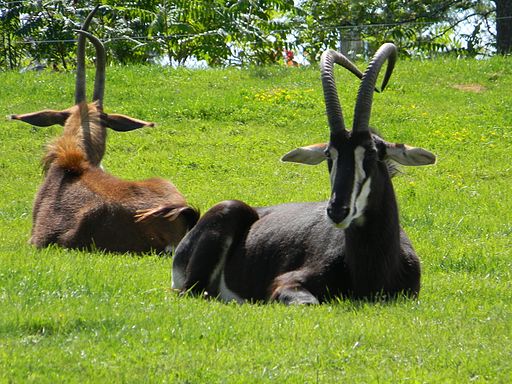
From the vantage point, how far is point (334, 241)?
355 inches

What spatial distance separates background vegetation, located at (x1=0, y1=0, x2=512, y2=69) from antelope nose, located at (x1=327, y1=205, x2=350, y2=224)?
70.3 ft

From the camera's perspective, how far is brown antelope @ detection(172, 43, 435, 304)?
8.59 metres

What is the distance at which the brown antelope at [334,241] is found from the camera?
8.59m

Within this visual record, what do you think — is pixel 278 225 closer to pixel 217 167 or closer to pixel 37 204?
pixel 37 204

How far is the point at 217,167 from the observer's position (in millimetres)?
18406

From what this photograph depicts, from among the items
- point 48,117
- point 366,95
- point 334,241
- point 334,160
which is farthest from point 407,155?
point 48,117

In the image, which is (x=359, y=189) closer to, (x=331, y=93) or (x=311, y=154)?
(x=311, y=154)

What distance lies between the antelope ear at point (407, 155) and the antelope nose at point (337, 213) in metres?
0.86

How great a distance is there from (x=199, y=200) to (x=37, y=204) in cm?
343

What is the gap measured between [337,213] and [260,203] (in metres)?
6.94

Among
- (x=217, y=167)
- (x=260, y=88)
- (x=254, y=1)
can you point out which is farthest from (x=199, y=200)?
(x=254, y=1)

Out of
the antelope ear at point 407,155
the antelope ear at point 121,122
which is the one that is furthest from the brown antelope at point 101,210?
the antelope ear at point 407,155

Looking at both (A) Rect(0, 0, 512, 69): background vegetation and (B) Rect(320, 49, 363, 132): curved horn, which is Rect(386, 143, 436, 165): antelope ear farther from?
(A) Rect(0, 0, 512, 69): background vegetation

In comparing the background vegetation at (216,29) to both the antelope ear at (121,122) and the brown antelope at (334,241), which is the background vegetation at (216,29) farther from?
the brown antelope at (334,241)
